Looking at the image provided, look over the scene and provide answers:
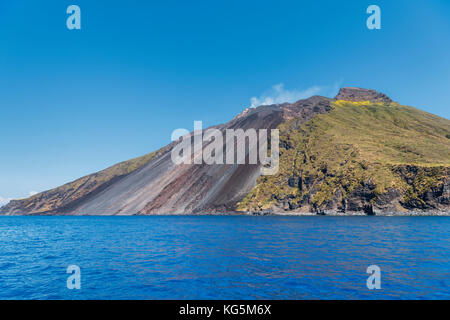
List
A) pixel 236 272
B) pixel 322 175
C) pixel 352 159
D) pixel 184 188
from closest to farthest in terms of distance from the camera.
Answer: pixel 236 272, pixel 352 159, pixel 322 175, pixel 184 188

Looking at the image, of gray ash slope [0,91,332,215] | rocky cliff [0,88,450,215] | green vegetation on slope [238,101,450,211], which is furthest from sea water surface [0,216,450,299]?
gray ash slope [0,91,332,215]

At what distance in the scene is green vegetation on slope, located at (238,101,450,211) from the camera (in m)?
104

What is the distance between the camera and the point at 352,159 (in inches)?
4801

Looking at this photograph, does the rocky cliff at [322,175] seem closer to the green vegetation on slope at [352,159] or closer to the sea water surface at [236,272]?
the green vegetation on slope at [352,159]

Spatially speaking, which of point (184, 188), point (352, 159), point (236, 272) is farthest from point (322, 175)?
point (236, 272)

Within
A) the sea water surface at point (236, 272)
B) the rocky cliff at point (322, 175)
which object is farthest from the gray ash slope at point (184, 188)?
the sea water surface at point (236, 272)

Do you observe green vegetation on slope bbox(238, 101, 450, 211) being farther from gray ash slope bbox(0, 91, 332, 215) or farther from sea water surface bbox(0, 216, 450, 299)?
sea water surface bbox(0, 216, 450, 299)

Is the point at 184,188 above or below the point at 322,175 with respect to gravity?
below

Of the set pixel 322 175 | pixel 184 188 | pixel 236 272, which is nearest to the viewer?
pixel 236 272

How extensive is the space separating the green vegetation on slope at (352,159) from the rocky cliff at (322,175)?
0.34 metres

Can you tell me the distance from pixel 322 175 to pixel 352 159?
47.6ft

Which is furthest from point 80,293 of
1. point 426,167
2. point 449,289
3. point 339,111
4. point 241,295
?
point 339,111

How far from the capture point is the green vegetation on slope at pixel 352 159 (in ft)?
340

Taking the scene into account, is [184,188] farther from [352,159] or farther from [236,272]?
[236,272]
